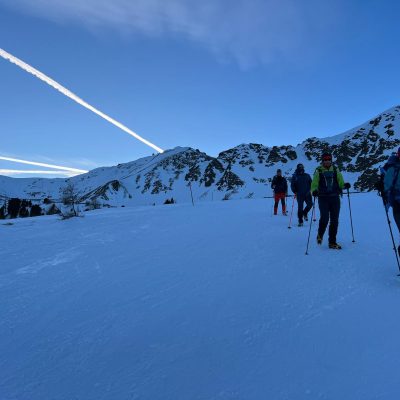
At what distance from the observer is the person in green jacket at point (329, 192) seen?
7.55m

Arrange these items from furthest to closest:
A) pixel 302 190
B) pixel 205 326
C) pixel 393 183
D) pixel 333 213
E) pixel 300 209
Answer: pixel 302 190
pixel 300 209
pixel 333 213
pixel 393 183
pixel 205 326

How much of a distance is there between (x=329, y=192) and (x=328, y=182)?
0.24 metres

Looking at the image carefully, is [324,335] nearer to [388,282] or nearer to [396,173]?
[388,282]

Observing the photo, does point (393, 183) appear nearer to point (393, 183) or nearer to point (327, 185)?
point (393, 183)

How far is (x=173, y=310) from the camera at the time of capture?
441 centimetres

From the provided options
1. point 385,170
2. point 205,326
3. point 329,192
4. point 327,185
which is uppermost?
point 385,170

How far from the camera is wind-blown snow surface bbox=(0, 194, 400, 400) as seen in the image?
2.86 m

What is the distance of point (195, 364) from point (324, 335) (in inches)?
58.1

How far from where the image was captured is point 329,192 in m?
7.60

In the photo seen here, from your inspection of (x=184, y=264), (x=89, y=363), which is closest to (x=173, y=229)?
(x=184, y=264)

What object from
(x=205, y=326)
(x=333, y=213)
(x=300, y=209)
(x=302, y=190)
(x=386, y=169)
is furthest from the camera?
(x=302, y=190)

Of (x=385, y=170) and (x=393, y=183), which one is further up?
(x=385, y=170)

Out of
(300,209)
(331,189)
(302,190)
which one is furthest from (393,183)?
(302,190)

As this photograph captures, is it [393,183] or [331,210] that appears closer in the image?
[393,183]
